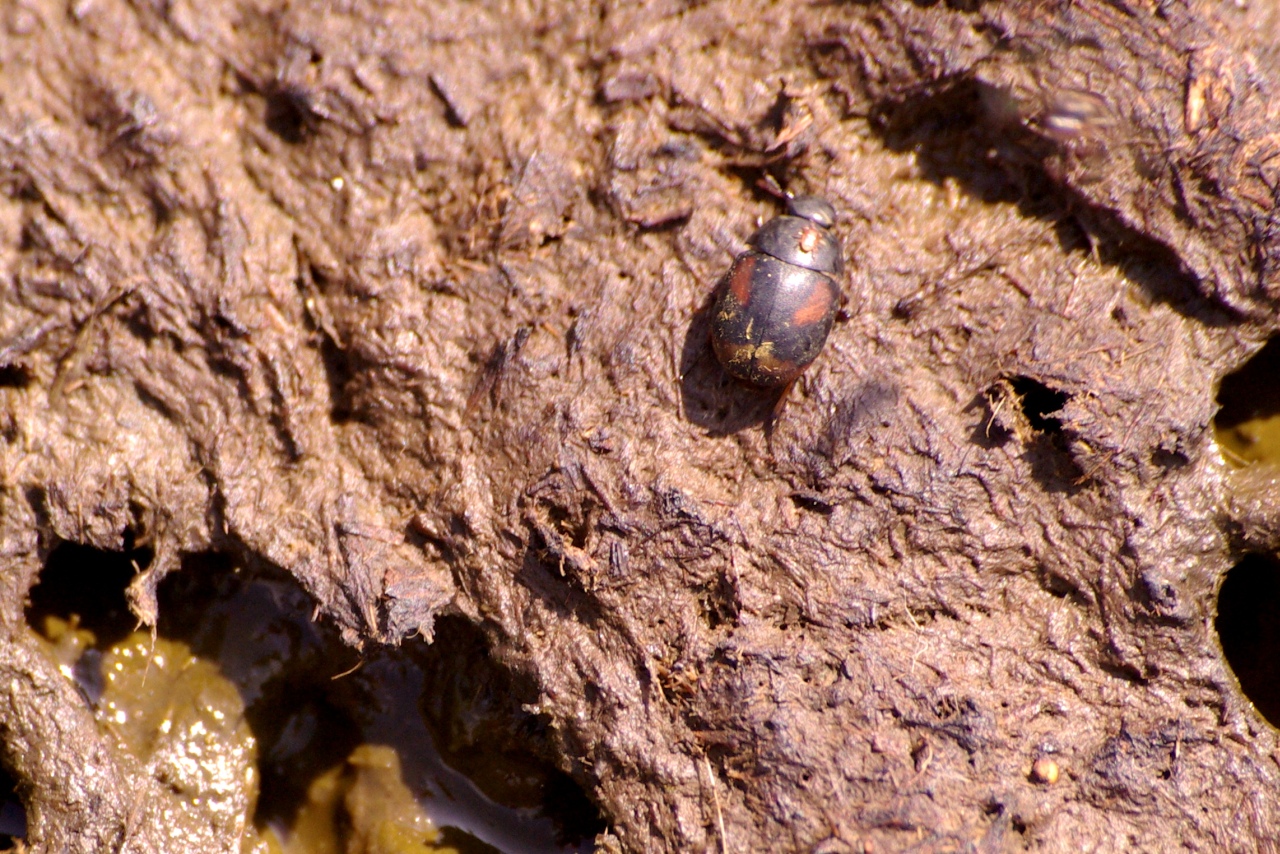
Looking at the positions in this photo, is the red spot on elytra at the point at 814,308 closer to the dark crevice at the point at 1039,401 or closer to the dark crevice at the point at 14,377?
the dark crevice at the point at 1039,401

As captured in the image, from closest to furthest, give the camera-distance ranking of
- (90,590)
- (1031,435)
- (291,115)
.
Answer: (1031,435) → (291,115) → (90,590)

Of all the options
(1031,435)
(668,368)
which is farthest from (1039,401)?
(668,368)

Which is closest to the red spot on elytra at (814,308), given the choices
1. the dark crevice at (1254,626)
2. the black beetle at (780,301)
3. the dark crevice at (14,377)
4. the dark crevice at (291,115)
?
the black beetle at (780,301)

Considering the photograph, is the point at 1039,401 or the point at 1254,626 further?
the point at 1254,626

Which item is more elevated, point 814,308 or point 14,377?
point 814,308

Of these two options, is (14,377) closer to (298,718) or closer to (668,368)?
(298,718)

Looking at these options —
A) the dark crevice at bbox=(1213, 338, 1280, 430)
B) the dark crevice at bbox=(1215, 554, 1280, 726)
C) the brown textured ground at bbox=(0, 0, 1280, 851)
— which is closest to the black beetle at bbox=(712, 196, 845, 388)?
the brown textured ground at bbox=(0, 0, 1280, 851)
